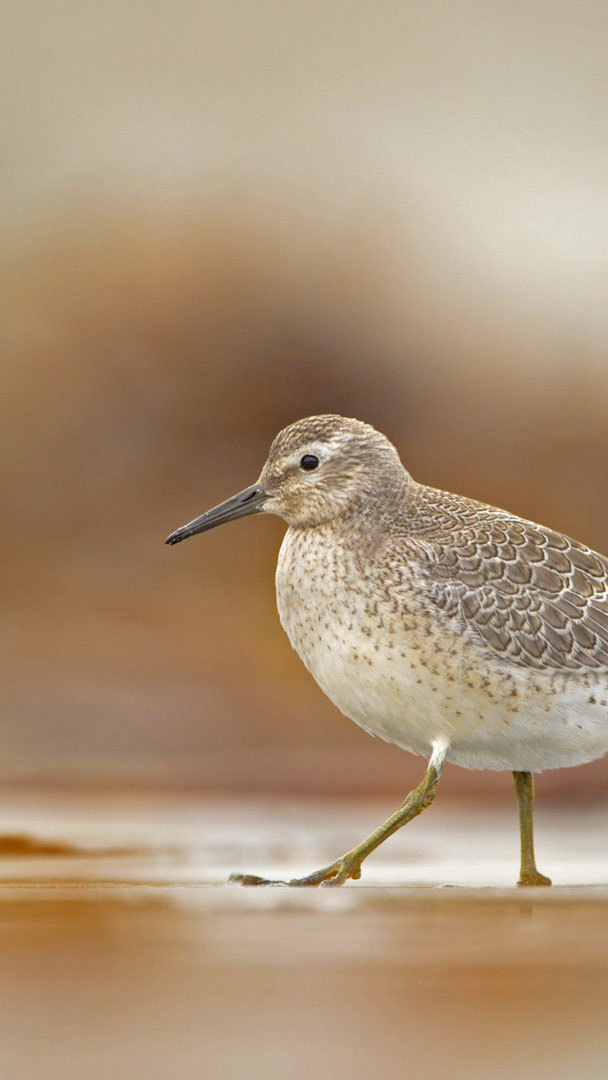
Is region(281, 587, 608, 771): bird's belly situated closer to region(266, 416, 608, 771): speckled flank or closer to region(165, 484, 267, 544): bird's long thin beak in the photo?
region(266, 416, 608, 771): speckled flank

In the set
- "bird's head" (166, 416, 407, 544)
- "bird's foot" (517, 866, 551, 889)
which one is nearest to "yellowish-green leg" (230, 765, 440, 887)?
"bird's foot" (517, 866, 551, 889)

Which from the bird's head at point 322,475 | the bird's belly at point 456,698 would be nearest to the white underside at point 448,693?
the bird's belly at point 456,698

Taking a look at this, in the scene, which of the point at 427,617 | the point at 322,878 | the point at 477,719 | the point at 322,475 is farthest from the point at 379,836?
the point at 322,475

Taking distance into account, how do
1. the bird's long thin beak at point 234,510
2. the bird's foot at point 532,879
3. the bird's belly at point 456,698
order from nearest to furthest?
1. the bird's belly at point 456,698
2. the bird's foot at point 532,879
3. the bird's long thin beak at point 234,510

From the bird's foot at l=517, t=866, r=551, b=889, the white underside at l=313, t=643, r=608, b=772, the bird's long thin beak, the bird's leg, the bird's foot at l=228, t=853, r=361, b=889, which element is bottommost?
the bird's foot at l=228, t=853, r=361, b=889

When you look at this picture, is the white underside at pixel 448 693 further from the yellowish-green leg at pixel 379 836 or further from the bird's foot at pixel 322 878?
the bird's foot at pixel 322 878

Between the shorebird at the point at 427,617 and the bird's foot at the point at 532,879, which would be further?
the bird's foot at the point at 532,879

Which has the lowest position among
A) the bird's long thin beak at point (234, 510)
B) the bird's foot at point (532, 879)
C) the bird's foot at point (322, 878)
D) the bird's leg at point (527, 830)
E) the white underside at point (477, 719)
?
the bird's foot at point (322, 878)
